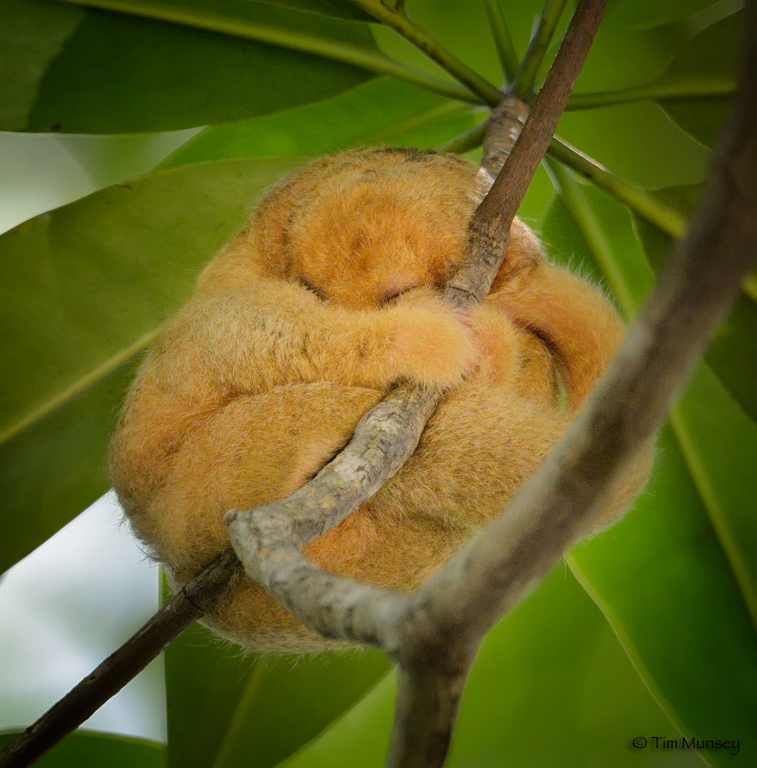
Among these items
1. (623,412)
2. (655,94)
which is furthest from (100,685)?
(655,94)

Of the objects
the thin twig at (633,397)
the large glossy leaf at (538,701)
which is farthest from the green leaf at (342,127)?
the thin twig at (633,397)

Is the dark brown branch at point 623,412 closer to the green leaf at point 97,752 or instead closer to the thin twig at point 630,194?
the thin twig at point 630,194

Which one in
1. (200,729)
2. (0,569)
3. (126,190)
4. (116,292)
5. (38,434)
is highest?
(126,190)

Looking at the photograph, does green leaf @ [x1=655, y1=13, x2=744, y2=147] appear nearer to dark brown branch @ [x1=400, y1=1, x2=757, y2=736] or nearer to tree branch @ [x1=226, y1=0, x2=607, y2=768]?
tree branch @ [x1=226, y1=0, x2=607, y2=768]

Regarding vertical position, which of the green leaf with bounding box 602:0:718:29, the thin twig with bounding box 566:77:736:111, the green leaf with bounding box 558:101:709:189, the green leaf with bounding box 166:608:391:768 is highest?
the green leaf with bounding box 602:0:718:29

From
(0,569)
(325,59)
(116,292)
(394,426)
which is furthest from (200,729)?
(325,59)

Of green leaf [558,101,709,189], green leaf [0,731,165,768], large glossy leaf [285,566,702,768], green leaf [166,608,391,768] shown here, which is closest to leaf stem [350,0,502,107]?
green leaf [558,101,709,189]

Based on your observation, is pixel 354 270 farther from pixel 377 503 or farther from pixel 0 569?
pixel 0 569
